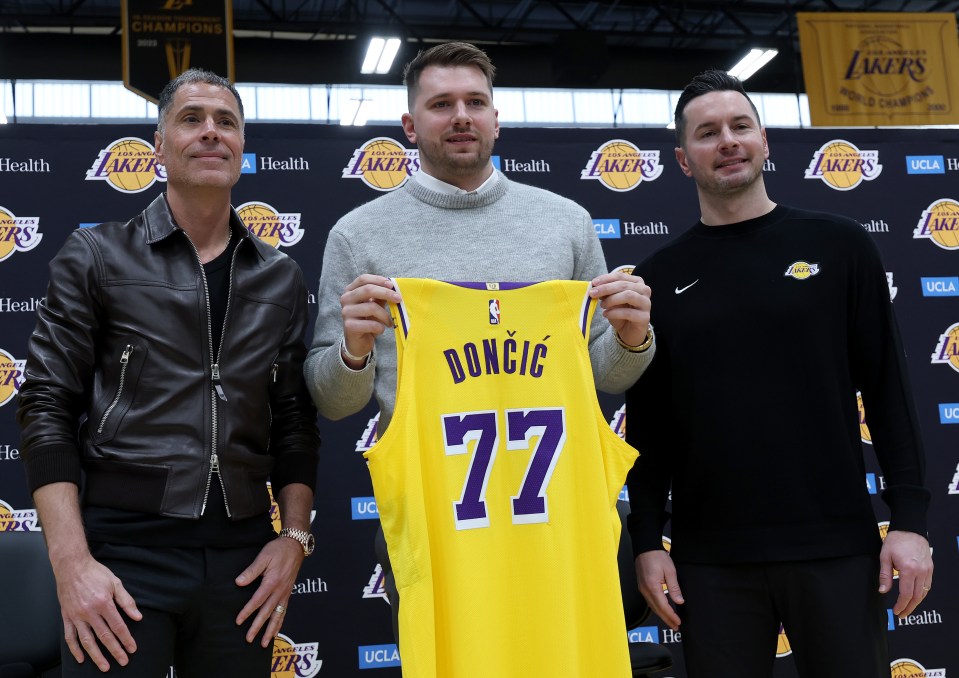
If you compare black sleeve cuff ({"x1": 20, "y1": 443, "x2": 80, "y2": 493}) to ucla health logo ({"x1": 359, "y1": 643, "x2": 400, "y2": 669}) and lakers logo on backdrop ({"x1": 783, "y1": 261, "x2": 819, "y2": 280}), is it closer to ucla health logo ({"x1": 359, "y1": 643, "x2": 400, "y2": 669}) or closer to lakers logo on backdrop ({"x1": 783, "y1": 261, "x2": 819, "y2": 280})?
lakers logo on backdrop ({"x1": 783, "y1": 261, "x2": 819, "y2": 280})

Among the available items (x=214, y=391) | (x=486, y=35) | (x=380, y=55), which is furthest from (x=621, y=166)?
(x=486, y=35)

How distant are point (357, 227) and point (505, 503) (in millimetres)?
834

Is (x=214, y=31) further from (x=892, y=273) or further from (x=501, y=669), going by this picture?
(x=501, y=669)

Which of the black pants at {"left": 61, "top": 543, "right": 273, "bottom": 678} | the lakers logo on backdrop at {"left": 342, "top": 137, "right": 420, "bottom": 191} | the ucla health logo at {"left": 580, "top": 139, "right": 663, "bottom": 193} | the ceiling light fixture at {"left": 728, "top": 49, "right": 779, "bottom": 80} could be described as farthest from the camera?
the ceiling light fixture at {"left": 728, "top": 49, "right": 779, "bottom": 80}

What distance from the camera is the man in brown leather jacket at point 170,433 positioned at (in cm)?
174

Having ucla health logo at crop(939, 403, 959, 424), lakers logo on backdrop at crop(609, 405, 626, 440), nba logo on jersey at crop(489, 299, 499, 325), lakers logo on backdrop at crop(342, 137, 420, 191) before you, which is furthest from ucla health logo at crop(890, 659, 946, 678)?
lakers logo on backdrop at crop(342, 137, 420, 191)

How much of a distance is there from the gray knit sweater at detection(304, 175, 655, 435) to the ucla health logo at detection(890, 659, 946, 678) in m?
2.61

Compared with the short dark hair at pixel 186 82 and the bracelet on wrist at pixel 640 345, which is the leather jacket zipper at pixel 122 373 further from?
the bracelet on wrist at pixel 640 345

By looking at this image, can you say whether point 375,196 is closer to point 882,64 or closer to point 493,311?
point 493,311

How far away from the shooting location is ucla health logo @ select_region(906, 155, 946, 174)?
416 centimetres

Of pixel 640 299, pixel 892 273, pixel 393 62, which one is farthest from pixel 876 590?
pixel 393 62

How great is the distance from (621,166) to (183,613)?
292 cm

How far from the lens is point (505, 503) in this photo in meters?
1.80

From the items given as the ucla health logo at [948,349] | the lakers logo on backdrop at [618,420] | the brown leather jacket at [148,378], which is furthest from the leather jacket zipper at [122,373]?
the ucla health logo at [948,349]
